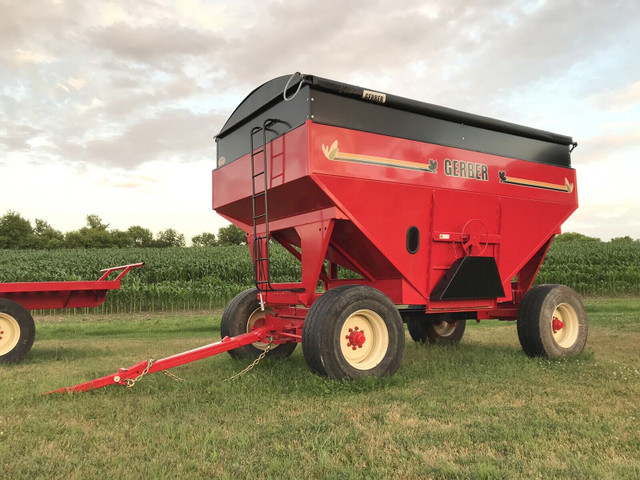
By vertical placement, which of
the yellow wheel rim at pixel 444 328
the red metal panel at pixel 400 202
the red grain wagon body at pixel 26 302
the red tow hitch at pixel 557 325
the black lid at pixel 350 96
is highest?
the black lid at pixel 350 96

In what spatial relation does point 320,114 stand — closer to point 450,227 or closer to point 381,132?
point 381,132

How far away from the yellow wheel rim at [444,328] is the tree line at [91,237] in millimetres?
55050

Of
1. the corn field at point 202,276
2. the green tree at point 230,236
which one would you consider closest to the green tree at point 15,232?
the green tree at point 230,236

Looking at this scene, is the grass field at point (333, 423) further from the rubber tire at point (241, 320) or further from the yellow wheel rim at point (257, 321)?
the yellow wheel rim at point (257, 321)

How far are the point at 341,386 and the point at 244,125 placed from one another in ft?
11.8

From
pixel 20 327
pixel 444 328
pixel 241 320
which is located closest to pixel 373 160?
pixel 241 320

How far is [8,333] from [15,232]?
227 feet

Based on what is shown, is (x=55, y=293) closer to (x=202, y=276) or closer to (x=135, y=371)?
(x=135, y=371)

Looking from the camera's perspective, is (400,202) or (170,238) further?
(170,238)

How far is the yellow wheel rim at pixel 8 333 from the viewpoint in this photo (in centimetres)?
692

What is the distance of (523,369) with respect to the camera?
19.9ft

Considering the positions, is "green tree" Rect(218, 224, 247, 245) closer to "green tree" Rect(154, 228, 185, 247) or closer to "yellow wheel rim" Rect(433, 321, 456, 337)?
"green tree" Rect(154, 228, 185, 247)

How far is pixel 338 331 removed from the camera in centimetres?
511

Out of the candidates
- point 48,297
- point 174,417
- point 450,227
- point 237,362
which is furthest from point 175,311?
point 174,417
